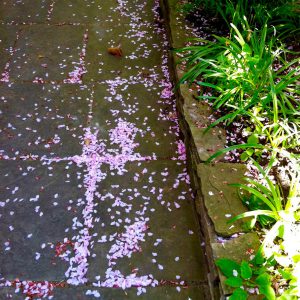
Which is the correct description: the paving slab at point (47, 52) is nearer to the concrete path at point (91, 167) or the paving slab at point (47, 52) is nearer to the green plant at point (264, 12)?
the concrete path at point (91, 167)

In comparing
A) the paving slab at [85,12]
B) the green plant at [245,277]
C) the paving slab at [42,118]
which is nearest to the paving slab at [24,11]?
the paving slab at [85,12]

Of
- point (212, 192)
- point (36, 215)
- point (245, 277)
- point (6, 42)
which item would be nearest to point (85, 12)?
point (6, 42)

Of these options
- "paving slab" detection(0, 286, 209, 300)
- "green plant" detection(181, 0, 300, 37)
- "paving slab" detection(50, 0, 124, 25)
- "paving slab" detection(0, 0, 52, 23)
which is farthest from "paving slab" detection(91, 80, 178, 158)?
"paving slab" detection(0, 0, 52, 23)

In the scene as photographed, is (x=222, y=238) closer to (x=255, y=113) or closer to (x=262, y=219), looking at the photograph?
(x=262, y=219)

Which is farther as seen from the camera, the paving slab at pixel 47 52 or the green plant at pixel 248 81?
the paving slab at pixel 47 52

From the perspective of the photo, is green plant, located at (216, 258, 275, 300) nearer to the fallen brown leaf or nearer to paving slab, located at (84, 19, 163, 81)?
paving slab, located at (84, 19, 163, 81)

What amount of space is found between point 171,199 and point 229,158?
1.61 ft

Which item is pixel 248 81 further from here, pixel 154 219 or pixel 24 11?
pixel 24 11

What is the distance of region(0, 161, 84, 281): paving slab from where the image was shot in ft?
6.96

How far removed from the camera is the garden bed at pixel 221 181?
1.85m

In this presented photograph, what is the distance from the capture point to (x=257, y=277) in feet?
5.65

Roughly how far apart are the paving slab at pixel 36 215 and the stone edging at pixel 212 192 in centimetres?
83

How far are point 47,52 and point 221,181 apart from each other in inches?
91.8

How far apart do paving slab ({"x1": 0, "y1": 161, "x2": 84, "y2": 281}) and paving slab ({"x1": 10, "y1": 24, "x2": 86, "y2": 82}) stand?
107cm
